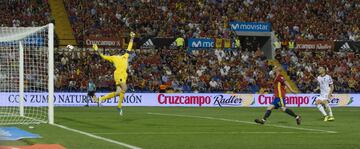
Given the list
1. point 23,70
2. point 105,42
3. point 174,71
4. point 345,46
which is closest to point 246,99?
point 174,71

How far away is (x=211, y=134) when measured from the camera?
15.2 metres

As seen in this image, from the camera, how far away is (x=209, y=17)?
48531 mm

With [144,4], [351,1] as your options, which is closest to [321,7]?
[351,1]

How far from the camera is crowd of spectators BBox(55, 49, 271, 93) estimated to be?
40375 millimetres

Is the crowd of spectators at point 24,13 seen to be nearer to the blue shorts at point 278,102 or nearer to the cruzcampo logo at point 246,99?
the cruzcampo logo at point 246,99

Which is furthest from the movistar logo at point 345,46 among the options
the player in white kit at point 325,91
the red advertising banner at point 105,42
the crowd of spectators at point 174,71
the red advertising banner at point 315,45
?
the player in white kit at point 325,91

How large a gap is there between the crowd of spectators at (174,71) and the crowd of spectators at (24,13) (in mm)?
3583

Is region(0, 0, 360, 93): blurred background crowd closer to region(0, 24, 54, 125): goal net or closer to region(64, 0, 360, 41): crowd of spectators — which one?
region(64, 0, 360, 41): crowd of spectators

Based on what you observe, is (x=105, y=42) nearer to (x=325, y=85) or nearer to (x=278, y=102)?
(x=325, y=85)

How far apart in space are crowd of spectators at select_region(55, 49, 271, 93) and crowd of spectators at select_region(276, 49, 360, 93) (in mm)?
2033

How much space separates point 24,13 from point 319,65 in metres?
20.5

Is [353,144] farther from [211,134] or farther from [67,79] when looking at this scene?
[67,79]

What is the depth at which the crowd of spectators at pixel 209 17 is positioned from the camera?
4572cm

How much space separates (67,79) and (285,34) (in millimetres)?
17722
